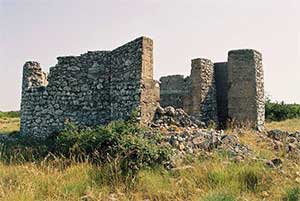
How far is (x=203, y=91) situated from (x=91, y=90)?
4.85 metres

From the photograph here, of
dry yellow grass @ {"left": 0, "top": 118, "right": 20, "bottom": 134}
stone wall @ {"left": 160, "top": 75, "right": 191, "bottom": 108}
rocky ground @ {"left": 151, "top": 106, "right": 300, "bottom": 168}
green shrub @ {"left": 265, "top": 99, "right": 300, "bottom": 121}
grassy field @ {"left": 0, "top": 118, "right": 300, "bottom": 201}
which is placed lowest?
grassy field @ {"left": 0, "top": 118, "right": 300, "bottom": 201}

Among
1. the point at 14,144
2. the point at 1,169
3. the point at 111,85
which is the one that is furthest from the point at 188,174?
the point at 14,144

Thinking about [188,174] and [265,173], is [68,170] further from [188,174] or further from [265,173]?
[265,173]

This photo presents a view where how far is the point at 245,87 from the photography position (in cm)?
1488

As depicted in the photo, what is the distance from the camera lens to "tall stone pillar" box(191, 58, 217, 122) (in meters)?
15.3

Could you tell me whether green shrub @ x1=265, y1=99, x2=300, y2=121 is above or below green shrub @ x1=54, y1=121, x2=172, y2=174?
above

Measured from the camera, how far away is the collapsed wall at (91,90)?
431 inches

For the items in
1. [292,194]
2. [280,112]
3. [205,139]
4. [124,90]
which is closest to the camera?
[292,194]

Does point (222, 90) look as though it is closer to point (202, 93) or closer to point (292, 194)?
point (202, 93)

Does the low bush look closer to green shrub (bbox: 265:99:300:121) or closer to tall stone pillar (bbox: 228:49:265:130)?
tall stone pillar (bbox: 228:49:265:130)

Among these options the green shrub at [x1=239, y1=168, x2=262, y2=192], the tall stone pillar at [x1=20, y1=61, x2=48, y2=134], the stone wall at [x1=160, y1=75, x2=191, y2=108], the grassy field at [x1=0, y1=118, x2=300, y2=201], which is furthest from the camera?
the stone wall at [x1=160, y1=75, x2=191, y2=108]

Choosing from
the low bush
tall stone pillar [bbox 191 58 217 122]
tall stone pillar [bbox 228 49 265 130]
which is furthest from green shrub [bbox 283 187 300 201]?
tall stone pillar [bbox 191 58 217 122]

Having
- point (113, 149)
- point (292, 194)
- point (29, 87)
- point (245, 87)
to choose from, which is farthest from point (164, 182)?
point (245, 87)

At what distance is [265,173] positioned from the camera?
679cm
